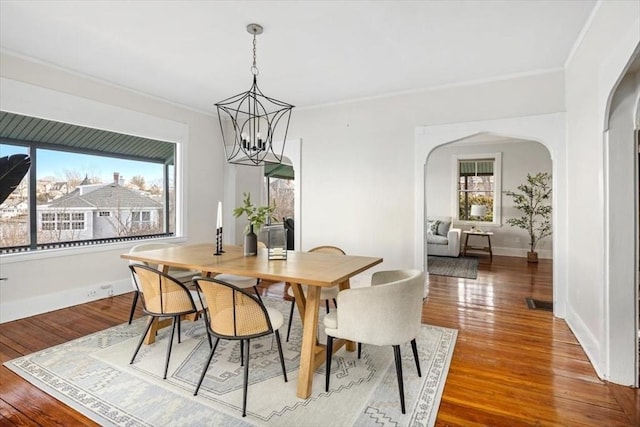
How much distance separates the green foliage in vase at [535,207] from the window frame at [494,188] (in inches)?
15.1

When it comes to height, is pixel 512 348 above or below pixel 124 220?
below

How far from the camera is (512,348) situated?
9.53ft

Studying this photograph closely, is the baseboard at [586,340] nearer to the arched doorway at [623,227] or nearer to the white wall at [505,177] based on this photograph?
the arched doorway at [623,227]

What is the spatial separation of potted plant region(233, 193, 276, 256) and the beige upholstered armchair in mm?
1117

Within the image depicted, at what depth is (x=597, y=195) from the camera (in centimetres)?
255

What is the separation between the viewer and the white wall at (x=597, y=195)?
2.22 metres

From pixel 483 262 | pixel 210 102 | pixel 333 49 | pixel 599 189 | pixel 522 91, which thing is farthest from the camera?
pixel 483 262

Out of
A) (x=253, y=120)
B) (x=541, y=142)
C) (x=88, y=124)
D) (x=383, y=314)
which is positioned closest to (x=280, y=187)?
(x=253, y=120)

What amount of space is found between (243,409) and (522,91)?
4.19 metres

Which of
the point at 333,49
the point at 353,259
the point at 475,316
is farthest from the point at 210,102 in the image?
the point at 475,316

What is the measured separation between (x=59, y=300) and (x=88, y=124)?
2070mm

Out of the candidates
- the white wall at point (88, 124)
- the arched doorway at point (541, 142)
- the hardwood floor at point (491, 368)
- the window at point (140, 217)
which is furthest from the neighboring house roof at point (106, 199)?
the arched doorway at point (541, 142)

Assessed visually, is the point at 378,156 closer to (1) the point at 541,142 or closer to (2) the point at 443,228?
(1) the point at 541,142

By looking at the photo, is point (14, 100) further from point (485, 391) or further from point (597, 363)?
point (597, 363)
